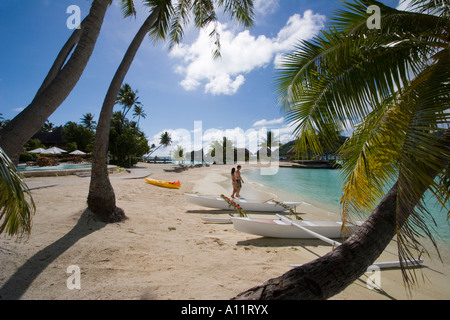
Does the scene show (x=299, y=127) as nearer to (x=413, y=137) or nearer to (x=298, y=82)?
(x=298, y=82)

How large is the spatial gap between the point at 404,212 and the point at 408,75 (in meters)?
2.00

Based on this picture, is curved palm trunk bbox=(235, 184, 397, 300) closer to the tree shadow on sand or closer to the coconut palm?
the coconut palm

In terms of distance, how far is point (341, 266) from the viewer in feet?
5.63

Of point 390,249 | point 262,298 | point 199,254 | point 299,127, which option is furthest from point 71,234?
point 390,249

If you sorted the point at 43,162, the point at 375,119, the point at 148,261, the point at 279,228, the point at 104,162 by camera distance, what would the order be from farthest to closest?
the point at 43,162, the point at 279,228, the point at 104,162, the point at 148,261, the point at 375,119

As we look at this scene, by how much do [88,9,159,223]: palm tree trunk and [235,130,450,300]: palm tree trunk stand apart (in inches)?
193

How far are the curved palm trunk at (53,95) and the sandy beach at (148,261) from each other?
1.87 meters

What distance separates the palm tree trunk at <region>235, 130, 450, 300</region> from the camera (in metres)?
1.57

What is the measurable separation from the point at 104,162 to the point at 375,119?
5.68 meters

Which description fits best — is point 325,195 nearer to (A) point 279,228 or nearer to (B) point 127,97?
(A) point 279,228

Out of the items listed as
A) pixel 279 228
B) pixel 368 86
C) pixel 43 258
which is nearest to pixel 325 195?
pixel 279 228

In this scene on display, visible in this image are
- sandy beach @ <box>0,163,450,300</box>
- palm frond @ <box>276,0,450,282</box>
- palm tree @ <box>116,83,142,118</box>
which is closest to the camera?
palm frond @ <box>276,0,450,282</box>

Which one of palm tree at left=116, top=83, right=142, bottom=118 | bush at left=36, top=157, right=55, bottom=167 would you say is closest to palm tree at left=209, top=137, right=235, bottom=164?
palm tree at left=116, top=83, right=142, bottom=118
